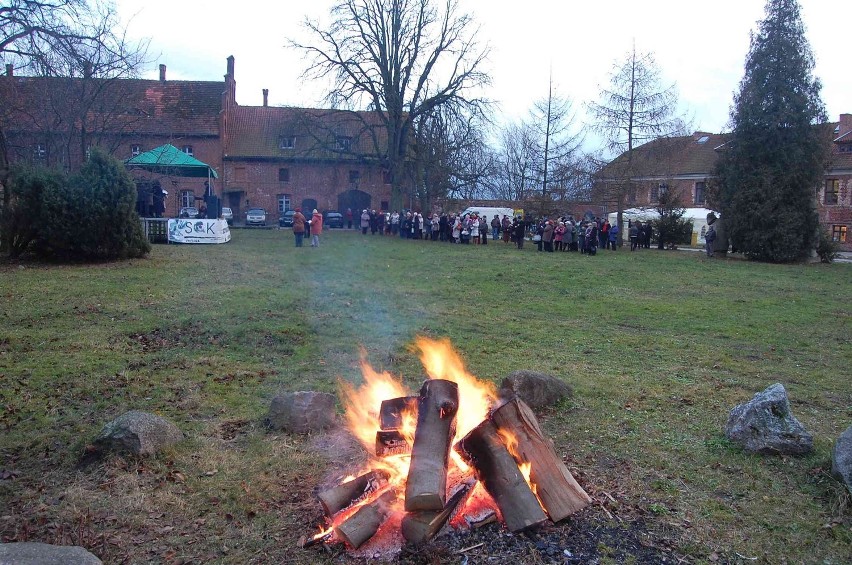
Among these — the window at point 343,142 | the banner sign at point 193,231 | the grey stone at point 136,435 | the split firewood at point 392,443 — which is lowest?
the grey stone at point 136,435

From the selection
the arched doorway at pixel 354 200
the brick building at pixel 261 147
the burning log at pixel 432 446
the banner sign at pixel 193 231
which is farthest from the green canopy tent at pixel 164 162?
the arched doorway at pixel 354 200

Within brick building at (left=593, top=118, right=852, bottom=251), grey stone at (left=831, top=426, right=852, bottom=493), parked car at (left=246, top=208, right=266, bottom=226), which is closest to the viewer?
grey stone at (left=831, top=426, right=852, bottom=493)

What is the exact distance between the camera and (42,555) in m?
3.08

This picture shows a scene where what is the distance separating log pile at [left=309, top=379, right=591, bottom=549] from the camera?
367cm

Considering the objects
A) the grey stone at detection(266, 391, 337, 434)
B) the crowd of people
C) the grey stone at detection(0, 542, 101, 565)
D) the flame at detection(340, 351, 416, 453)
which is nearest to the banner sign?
the crowd of people

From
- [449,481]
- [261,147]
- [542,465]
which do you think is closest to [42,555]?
[449,481]

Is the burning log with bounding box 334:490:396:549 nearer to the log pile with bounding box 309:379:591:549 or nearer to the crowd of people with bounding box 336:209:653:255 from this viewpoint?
the log pile with bounding box 309:379:591:549

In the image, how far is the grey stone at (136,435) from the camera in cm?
472

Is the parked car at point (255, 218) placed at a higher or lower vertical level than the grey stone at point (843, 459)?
higher

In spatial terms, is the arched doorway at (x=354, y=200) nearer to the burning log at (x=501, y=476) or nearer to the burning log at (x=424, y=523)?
the burning log at (x=501, y=476)

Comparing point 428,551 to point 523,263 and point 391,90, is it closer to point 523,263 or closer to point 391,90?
point 523,263

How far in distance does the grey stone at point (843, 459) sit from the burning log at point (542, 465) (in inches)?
68.2

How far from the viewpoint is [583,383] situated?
6879mm

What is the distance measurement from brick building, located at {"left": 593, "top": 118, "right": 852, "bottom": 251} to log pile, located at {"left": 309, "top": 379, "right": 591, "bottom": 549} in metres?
27.1
